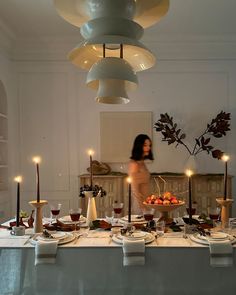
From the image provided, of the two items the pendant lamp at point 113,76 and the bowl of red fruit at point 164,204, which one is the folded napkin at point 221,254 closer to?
the bowl of red fruit at point 164,204

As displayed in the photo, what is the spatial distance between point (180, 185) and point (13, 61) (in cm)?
291

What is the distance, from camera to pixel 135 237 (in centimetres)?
192

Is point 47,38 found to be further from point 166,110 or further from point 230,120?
point 230,120

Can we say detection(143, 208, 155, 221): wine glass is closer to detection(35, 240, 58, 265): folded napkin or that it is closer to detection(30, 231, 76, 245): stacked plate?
detection(30, 231, 76, 245): stacked plate

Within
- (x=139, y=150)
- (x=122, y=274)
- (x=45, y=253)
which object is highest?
(x=139, y=150)

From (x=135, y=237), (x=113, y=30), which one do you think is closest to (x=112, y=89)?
(x=113, y=30)

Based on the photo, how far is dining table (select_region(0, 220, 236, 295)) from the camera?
181 centimetres

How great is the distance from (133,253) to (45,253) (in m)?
0.52

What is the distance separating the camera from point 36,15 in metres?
3.53

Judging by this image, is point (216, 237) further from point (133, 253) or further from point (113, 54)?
point (113, 54)

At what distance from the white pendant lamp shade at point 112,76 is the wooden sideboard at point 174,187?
2.41 meters

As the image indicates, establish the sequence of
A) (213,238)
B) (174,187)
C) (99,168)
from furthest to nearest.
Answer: (99,168) → (174,187) → (213,238)

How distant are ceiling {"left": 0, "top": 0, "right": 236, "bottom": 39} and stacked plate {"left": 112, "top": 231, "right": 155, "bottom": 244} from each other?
243cm

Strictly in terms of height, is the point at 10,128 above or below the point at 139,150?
above
